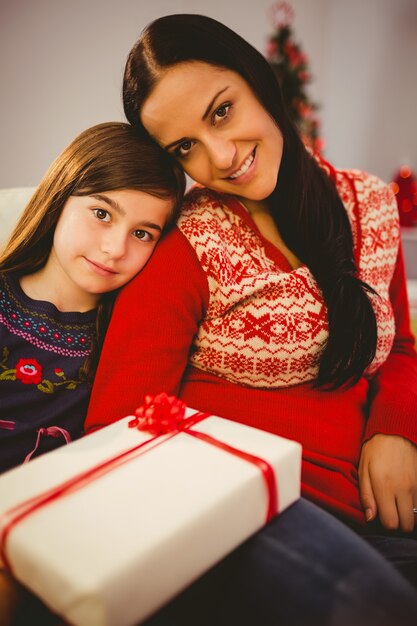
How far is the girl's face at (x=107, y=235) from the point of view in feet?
2.87

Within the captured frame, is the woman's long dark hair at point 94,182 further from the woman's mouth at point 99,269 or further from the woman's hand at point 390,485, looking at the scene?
the woman's hand at point 390,485

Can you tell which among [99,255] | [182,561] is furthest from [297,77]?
[182,561]

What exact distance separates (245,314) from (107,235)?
297mm

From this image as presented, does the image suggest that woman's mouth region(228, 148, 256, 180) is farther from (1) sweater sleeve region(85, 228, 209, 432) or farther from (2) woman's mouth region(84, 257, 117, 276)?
(2) woman's mouth region(84, 257, 117, 276)

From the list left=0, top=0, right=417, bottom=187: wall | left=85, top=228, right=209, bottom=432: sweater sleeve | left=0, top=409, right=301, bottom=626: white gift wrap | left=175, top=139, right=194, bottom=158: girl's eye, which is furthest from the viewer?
left=0, top=0, right=417, bottom=187: wall

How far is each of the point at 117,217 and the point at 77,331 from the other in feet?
0.81

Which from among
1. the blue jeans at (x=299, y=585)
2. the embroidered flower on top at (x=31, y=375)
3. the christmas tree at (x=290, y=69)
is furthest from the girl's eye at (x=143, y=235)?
the christmas tree at (x=290, y=69)

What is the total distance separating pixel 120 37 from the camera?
247 centimetres

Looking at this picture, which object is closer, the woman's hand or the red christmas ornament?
the woman's hand

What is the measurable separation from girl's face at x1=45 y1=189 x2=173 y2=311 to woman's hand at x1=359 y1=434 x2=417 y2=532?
566 millimetres

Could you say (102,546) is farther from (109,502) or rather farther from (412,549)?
(412,549)

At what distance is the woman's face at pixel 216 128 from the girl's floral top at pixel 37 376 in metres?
0.40

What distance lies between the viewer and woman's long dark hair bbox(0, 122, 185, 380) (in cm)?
88

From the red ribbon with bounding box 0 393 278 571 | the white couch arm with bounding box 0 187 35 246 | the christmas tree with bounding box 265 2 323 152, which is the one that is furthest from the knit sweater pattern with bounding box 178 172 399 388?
the christmas tree with bounding box 265 2 323 152
